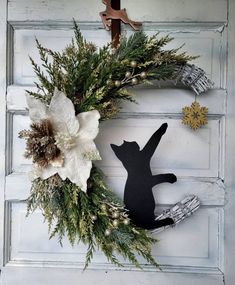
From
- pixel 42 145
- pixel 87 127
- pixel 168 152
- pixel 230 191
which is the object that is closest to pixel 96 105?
pixel 87 127

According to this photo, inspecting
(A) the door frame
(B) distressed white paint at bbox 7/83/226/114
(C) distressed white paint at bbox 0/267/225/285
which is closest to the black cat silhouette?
(B) distressed white paint at bbox 7/83/226/114

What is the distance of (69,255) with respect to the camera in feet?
4.07

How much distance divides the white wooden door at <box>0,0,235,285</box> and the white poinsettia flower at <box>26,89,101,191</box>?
17 centimetres

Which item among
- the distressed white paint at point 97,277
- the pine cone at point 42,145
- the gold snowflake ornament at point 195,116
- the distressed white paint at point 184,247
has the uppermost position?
the gold snowflake ornament at point 195,116

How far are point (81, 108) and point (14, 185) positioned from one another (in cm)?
38

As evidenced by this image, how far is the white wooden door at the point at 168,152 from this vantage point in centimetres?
122

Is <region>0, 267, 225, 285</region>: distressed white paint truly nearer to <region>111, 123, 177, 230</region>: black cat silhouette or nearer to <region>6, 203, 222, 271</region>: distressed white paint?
<region>6, 203, 222, 271</region>: distressed white paint

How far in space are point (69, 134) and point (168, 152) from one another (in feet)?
1.18

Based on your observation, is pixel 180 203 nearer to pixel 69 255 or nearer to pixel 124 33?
pixel 69 255

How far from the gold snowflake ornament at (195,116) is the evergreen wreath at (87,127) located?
0.46ft

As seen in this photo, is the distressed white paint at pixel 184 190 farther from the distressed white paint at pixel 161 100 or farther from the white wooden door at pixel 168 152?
the distressed white paint at pixel 161 100

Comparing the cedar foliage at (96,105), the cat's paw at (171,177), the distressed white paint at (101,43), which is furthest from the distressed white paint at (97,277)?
the distressed white paint at (101,43)

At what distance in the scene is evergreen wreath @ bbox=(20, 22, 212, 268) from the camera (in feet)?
3.44

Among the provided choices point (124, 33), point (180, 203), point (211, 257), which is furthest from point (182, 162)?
point (124, 33)
